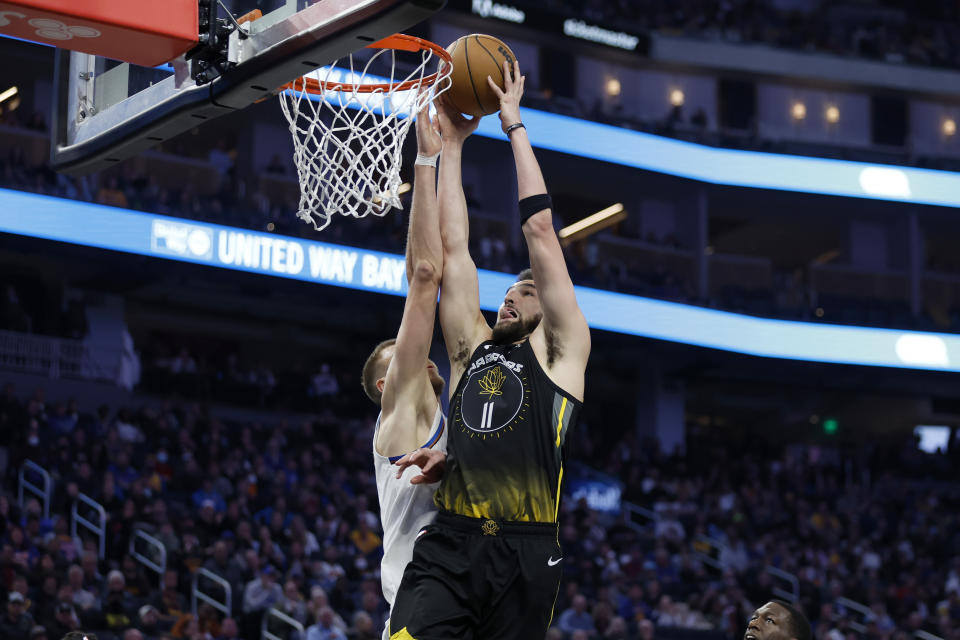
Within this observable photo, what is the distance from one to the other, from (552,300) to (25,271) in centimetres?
1644

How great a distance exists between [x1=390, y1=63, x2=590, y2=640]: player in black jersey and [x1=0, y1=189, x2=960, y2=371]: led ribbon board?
12712 mm

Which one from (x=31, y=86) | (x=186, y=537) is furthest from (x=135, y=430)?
(x=31, y=86)

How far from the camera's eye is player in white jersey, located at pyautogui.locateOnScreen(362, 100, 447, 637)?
14.2ft

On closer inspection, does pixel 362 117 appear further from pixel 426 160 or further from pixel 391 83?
pixel 426 160

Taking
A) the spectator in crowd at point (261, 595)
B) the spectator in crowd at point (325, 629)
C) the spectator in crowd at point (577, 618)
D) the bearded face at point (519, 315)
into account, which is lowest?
the spectator in crowd at point (577, 618)

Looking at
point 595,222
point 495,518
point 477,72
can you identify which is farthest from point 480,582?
point 595,222

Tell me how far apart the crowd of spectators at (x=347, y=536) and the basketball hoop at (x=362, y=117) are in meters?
5.94

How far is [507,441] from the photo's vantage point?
4.07 meters

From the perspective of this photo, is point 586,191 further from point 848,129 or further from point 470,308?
point 470,308

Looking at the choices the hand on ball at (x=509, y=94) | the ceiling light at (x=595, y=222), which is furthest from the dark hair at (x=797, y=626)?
the ceiling light at (x=595, y=222)

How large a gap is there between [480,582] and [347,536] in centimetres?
1033

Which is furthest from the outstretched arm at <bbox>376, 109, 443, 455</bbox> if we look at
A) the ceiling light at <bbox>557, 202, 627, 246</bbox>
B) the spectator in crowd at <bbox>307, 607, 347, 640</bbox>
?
the ceiling light at <bbox>557, 202, 627, 246</bbox>

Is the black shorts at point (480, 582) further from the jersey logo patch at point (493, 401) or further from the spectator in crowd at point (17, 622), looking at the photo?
the spectator in crowd at point (17, 622)

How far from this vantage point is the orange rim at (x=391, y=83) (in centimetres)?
470
